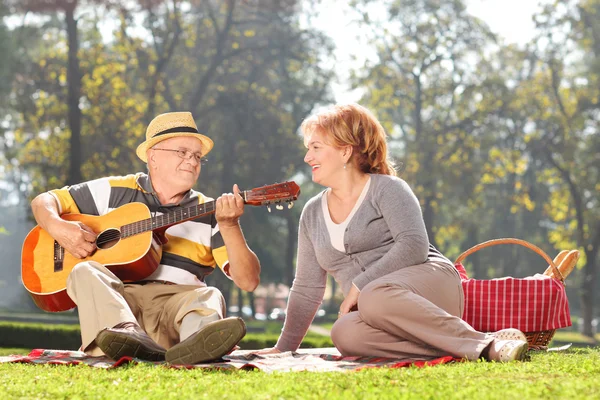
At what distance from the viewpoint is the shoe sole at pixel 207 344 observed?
4.30m

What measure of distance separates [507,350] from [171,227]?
2.48 meters

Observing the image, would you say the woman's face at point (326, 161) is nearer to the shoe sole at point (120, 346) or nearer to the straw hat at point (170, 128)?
the straw hat at point (170, 128)

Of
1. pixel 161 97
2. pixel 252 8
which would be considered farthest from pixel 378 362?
pixel 252 8

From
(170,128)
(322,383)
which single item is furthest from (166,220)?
(322,383)

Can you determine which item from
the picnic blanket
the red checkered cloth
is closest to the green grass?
the picnic blanket

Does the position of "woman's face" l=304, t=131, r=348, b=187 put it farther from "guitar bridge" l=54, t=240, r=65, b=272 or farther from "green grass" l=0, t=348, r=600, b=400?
"guitar bridge" l=54, t=240, r=65, b=272

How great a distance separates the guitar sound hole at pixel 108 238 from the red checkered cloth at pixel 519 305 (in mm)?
2897

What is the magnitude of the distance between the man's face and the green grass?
5.53 feet

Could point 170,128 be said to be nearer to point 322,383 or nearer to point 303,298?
point 303,298

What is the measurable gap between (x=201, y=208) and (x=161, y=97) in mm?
22736

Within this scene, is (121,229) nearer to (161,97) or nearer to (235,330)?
(235,330)

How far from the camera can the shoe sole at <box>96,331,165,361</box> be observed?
176 inches

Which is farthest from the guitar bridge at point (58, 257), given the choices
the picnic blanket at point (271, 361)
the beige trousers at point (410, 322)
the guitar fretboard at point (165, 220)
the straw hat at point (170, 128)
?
the beige trousers at point (410, 322)

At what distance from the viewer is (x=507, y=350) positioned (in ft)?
13.9
